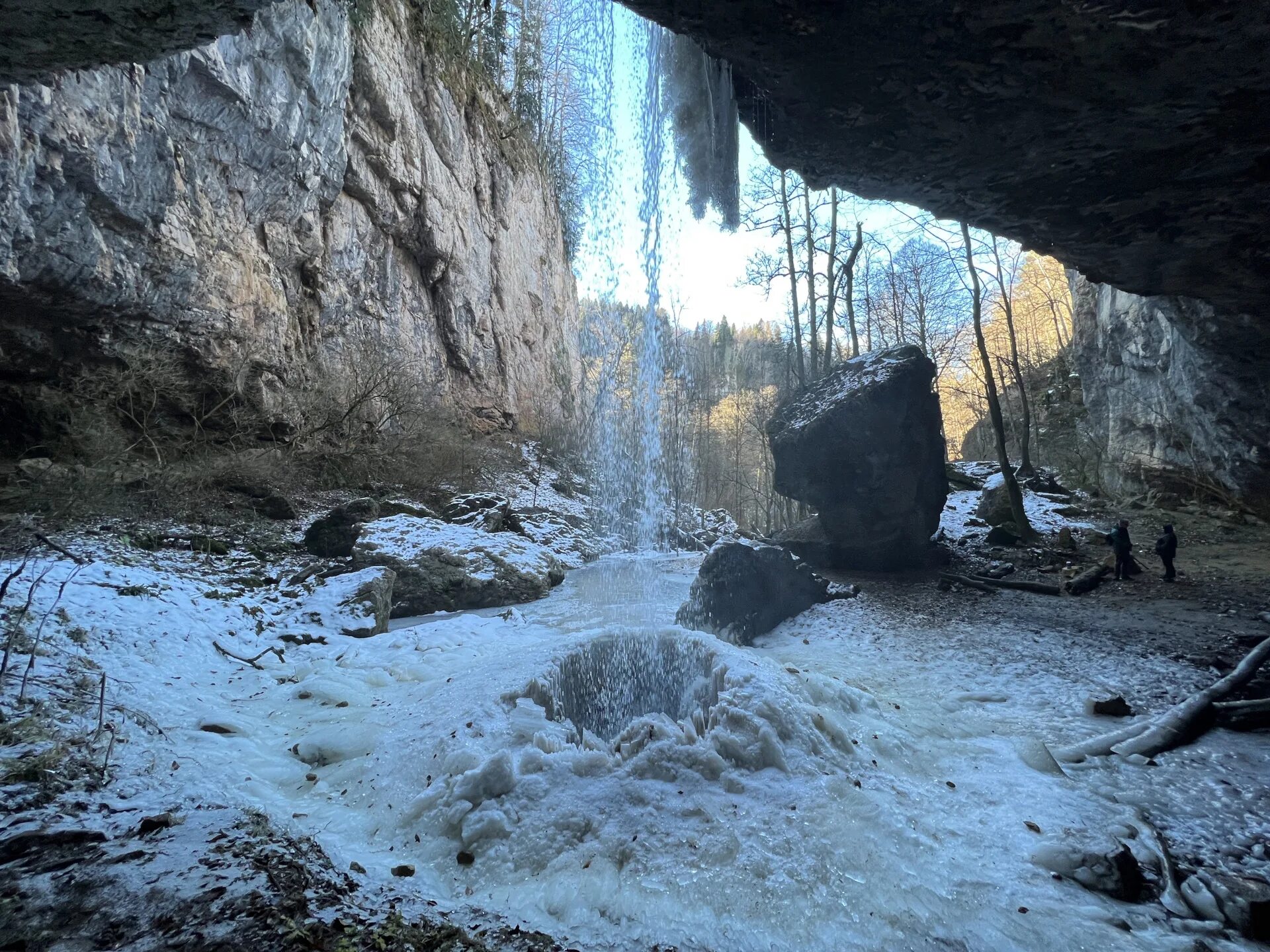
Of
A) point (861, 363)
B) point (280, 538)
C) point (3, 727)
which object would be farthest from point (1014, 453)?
point (3, 727)

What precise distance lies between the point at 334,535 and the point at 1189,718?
900cm

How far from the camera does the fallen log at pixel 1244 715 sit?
3.83m

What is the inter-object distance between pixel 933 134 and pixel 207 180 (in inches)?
379

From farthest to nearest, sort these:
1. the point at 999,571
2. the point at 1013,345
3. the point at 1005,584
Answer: the point at 1013,345 → the point at 999,571 → the point at 1005,584

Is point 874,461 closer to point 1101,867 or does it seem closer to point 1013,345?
point 1013,345

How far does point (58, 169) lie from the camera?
559cm

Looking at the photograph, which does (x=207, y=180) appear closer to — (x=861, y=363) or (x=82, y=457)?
(x=82, y=457)

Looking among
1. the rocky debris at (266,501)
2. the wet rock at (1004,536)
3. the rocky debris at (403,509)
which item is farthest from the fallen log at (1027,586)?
the rocky debris at (266,501)

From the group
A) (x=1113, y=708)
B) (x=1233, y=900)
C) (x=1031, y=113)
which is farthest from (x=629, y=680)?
(x=1031, y=113)

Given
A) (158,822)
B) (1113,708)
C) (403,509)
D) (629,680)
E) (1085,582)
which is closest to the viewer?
(158,822)

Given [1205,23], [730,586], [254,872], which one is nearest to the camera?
[254,872]

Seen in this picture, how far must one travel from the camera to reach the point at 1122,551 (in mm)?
8117

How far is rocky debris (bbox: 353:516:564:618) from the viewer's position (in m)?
7.70

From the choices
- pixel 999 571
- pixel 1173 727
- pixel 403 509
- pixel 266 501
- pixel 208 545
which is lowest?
pixel 1173 727
